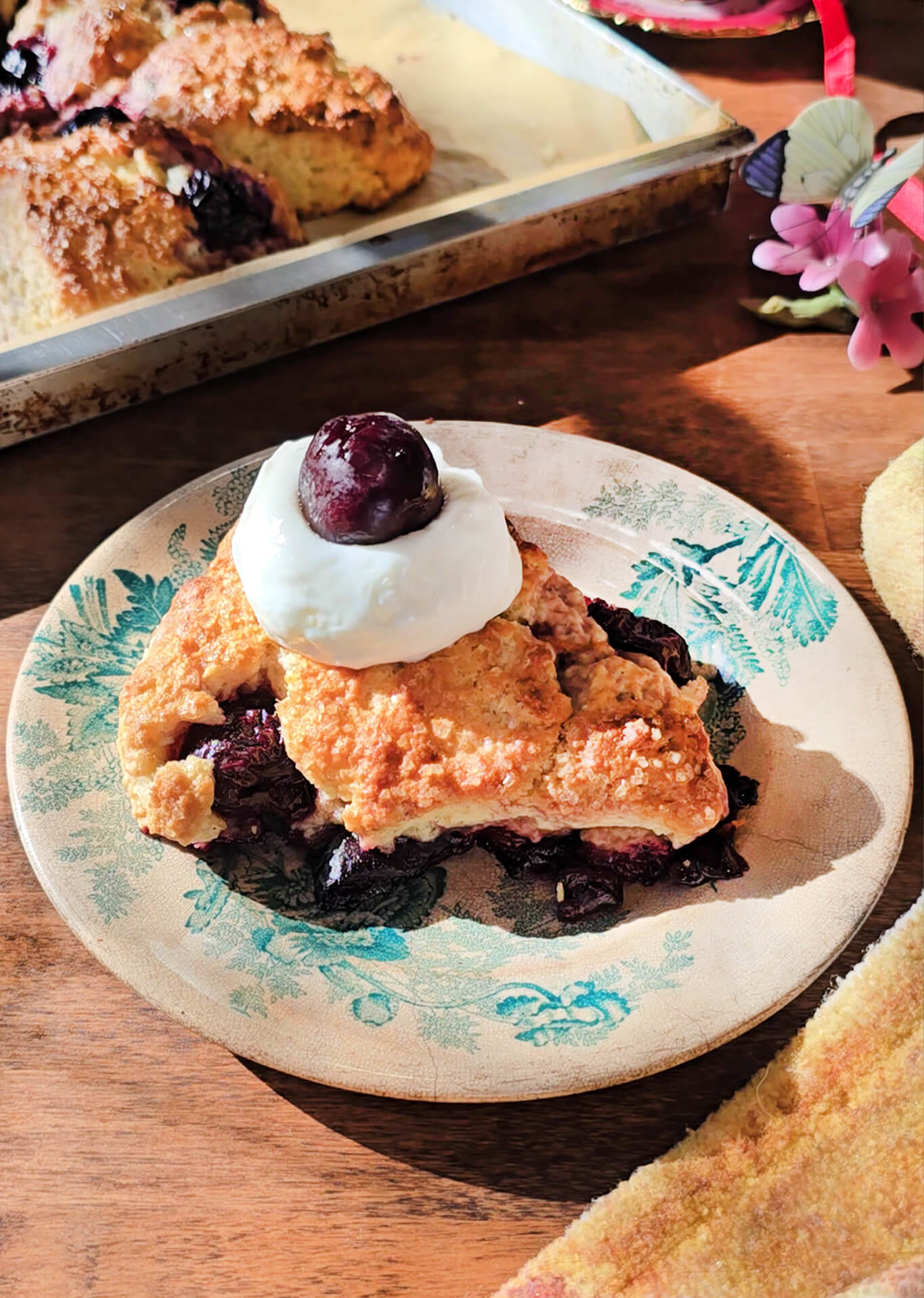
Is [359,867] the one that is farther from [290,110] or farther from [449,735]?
[290,110]

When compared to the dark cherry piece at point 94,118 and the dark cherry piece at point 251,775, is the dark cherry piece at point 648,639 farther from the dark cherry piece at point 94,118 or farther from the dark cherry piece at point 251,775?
the dark cherry piece at point 94,118

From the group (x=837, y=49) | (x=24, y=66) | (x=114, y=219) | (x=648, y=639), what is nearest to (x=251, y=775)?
(x=648, y=639)

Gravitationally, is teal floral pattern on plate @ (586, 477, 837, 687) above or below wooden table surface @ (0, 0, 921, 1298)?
above

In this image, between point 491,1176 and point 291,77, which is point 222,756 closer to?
point 491,1176

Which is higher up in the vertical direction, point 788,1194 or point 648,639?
point 648,639

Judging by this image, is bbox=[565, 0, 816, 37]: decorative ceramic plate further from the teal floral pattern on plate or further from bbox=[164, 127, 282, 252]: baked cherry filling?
the teal floral pattern on plate

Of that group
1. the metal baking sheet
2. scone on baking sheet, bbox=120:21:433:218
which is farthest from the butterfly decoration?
scone on baking sheet, bbox=120:21:433:218
